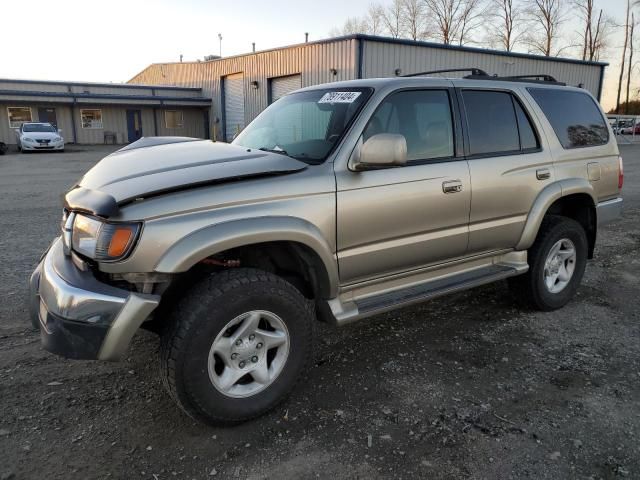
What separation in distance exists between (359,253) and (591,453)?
1630 mm

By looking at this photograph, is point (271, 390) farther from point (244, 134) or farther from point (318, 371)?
point (244, 134)

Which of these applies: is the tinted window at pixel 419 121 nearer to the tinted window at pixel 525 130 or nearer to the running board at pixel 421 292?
the tinted window at pixel 525 130

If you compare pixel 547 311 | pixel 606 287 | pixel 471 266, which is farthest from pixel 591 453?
pixel 606 287

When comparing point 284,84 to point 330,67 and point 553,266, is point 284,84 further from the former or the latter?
Answer: point 553,266

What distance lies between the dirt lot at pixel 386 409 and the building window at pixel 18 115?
31.5 m

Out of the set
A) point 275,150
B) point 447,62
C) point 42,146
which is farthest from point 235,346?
point 42,146

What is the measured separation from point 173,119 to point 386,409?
115 feet

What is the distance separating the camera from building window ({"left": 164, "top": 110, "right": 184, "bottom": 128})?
113 feet

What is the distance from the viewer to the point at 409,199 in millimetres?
3205

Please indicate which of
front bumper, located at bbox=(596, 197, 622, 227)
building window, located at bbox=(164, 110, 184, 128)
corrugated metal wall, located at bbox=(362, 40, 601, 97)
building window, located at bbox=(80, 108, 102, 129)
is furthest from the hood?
building window, located at bbox=(164, 110, 184, 128)

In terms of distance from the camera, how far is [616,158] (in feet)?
15.5

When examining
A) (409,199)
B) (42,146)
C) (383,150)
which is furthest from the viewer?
(42,146)

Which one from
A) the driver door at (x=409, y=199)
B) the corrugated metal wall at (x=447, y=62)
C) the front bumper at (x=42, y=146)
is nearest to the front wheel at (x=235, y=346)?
the driver door at (x=409, y=199)

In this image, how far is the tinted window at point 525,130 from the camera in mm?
4008
